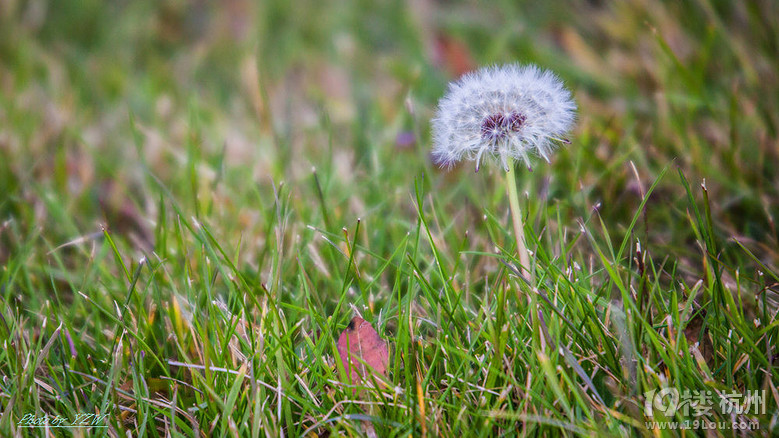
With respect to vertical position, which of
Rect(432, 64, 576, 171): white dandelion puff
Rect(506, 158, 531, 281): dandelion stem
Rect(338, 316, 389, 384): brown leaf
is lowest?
Rect(338, 316, 389, 384): brown leaf

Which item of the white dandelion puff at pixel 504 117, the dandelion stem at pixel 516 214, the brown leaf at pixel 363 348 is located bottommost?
the brown leaf at pixel 363 348

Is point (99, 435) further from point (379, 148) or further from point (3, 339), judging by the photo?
point (379, 148)

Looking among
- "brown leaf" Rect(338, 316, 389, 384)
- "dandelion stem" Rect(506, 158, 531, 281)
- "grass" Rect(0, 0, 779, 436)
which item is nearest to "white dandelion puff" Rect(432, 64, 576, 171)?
"dandelion stem" Rect(506, 158, 531, 281)

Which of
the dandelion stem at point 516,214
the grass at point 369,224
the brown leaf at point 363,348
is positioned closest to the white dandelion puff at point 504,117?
the dandelion stem at point 516,214

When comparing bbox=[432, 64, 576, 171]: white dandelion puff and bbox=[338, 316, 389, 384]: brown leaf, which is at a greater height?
bbox=[432, 64, 576, 171]: white dandelion puff

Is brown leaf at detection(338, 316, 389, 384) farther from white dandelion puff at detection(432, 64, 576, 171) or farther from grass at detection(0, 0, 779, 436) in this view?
white dandelion puff at detection(432, 64, 576, 171)

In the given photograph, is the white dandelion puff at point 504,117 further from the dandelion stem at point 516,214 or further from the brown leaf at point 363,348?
the brown leaf at point 363,348
